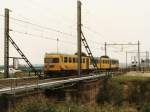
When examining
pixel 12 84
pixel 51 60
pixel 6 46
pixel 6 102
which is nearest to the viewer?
pixel 6 102

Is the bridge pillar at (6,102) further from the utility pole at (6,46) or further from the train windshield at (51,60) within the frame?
the train windshield at (51,60)

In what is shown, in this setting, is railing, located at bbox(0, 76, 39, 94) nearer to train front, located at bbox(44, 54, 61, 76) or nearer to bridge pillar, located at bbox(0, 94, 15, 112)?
bridge pillar, located at bbox(0, 94, 15, 112)

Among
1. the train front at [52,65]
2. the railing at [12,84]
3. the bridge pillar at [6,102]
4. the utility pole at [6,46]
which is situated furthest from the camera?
the train front at [52,65]

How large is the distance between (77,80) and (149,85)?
15.5m

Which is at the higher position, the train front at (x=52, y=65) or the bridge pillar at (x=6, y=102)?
the train front at (x=52, y=65)

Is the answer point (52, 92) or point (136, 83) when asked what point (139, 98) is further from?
point (52, 92)

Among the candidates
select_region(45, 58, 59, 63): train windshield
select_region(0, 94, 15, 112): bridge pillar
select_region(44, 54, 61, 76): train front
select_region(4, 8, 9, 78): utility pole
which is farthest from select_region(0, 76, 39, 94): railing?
select_region(45, 58, 59, 63): train windshield

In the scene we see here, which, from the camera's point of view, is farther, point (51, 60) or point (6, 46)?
point (51, 60)

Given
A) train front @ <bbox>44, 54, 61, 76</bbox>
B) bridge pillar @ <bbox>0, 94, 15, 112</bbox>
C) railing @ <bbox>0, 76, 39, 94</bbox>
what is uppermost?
train front @ <bbox>44, 54, 61, 76</bbox>

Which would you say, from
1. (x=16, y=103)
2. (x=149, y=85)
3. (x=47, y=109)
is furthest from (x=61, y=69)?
(x=47, y=109)

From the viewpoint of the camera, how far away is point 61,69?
149 feet

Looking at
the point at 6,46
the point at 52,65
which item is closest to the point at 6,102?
the point at 6,46

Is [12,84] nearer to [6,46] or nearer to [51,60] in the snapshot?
[6,46]

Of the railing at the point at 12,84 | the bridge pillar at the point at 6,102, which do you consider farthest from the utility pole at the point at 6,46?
the bridge pillar at the point at 6,102
